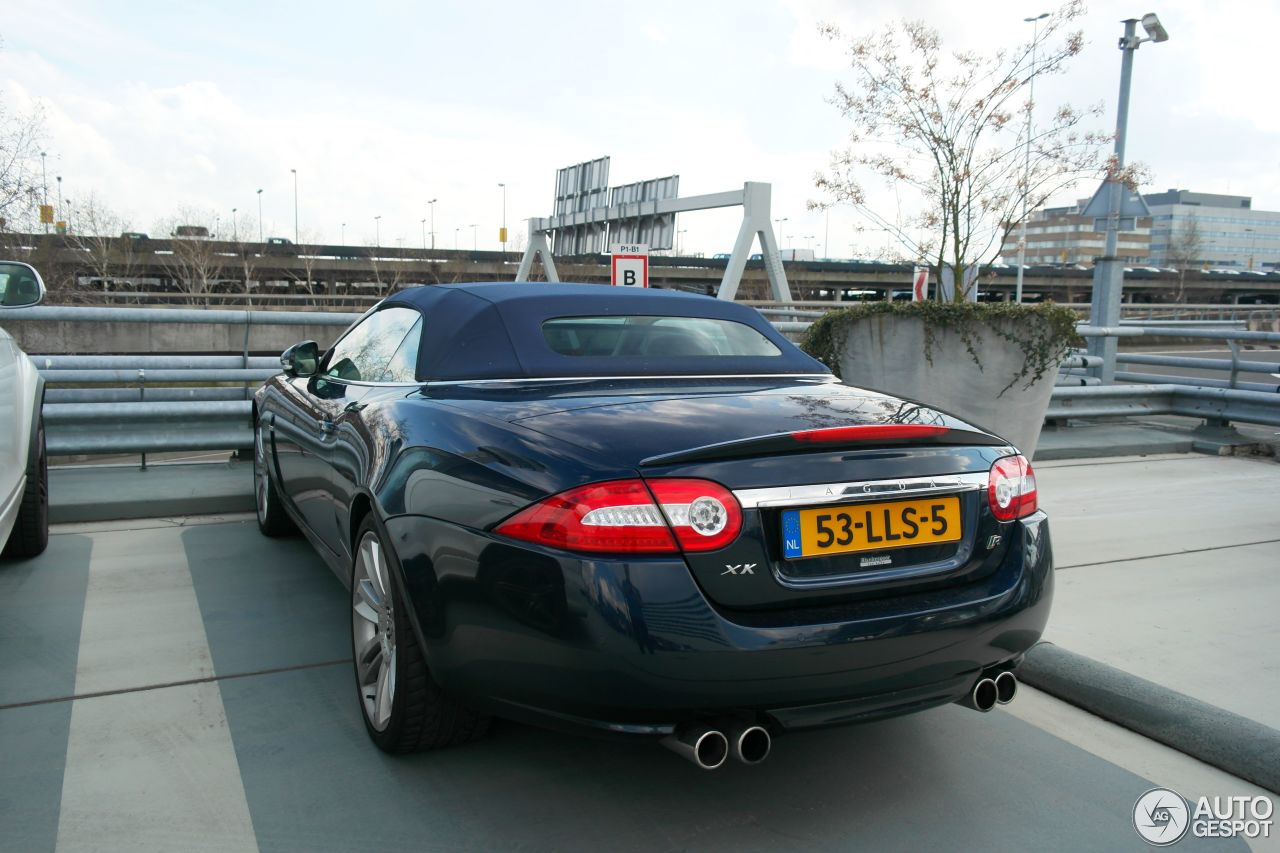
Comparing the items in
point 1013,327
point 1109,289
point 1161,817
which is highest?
point 1109,289

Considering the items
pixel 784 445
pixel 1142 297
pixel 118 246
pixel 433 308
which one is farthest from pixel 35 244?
pixel 1142 297

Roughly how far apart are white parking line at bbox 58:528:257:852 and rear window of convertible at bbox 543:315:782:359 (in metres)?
1.68

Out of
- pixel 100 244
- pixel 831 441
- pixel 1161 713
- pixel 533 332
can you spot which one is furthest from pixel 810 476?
pixel 100 244

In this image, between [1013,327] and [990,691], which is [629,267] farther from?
[990,691]

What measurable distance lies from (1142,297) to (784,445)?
344 ft

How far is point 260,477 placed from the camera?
561 centimetres

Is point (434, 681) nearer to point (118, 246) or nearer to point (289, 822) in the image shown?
point (289, 822)

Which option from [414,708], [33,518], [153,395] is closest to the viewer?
[414,708]

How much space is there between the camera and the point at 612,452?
2379 mm

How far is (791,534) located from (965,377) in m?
4.14

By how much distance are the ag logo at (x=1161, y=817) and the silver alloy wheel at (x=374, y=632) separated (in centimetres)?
204

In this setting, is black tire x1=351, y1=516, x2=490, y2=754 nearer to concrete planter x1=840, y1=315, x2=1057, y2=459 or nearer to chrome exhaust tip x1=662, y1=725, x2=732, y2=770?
chrome exhaust tip x1=662, y1=725, x2=732, y2=770

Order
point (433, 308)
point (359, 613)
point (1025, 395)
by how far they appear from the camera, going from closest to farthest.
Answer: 1. point (359, 613)
2. point (433, 308)
3. point (1025, 395)

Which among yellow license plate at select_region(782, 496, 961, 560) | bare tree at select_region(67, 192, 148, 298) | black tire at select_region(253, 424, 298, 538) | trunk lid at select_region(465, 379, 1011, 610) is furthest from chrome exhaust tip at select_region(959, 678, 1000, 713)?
bare tree at select_region(67, 192, 148, 298)
